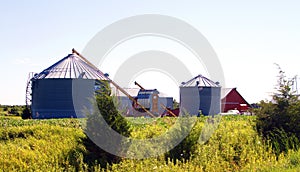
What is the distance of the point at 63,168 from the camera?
10.1 meters

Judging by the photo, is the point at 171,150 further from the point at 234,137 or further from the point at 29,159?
the point at 29,159

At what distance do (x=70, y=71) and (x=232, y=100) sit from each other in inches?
1151

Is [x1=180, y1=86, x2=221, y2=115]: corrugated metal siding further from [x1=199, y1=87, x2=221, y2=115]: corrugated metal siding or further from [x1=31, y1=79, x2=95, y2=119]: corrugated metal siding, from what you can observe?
[x1=31, y1=79, x2=95, y2=119]: corrugated metal siding

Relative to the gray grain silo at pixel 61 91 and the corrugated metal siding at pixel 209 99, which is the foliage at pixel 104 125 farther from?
the corrugated metal siding at pixel 209 99

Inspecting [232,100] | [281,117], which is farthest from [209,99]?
[281,117]

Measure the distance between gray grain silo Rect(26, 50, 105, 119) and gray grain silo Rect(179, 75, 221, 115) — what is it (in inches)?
510

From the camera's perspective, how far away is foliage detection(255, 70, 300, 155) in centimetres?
1269

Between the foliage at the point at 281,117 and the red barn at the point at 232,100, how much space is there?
43.2m

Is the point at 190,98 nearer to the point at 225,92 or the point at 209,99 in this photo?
the point at 209,99

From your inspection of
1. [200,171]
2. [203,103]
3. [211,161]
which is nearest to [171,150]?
[211,161]

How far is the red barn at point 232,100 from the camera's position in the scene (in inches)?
2247

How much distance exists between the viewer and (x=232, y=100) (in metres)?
57.9

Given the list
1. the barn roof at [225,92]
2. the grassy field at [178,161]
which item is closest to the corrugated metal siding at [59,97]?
the grassy field at [178,161]

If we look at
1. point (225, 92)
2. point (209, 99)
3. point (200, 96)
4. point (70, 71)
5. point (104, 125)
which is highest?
point (70, 71)
